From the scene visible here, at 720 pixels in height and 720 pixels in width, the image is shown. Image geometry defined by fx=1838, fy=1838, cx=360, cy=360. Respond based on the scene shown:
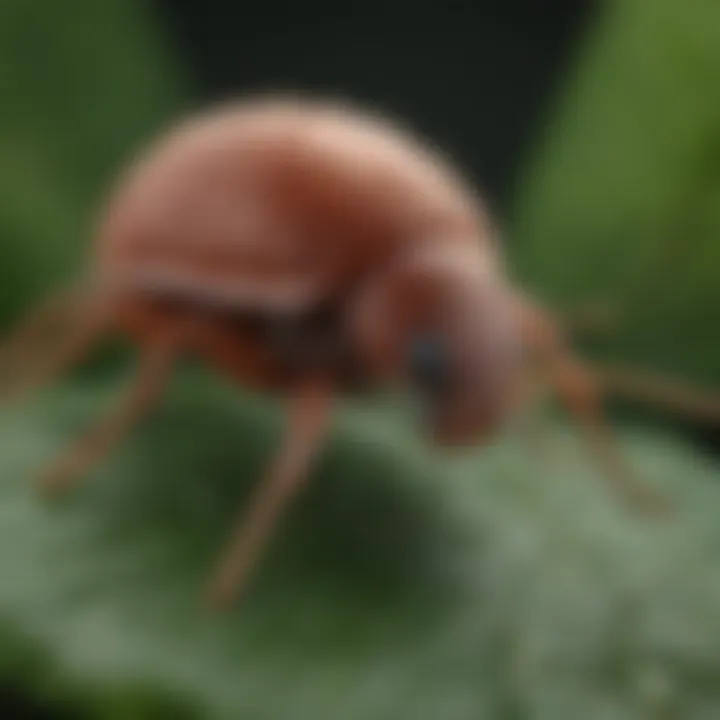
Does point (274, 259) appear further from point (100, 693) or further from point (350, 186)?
point (100, 693)

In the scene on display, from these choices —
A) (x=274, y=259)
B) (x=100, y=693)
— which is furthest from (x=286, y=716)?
(x=274, y=259)

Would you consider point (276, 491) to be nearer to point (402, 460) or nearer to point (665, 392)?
point (402, 460)

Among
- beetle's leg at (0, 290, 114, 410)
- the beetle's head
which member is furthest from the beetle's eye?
beetle's leg at (0, 290, 114, 410)

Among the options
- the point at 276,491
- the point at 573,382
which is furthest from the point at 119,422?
the point at 573,382

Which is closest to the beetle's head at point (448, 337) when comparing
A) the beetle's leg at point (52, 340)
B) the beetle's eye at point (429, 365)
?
the beetle's eye at point (429, 365)

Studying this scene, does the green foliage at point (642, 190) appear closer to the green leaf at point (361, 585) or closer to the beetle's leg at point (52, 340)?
the green leaf at point (361, 585)

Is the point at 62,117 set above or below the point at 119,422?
above

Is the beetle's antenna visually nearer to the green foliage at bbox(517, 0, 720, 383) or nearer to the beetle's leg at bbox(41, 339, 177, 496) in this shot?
the green foliage at bbox(517, 0, 720, 383)
